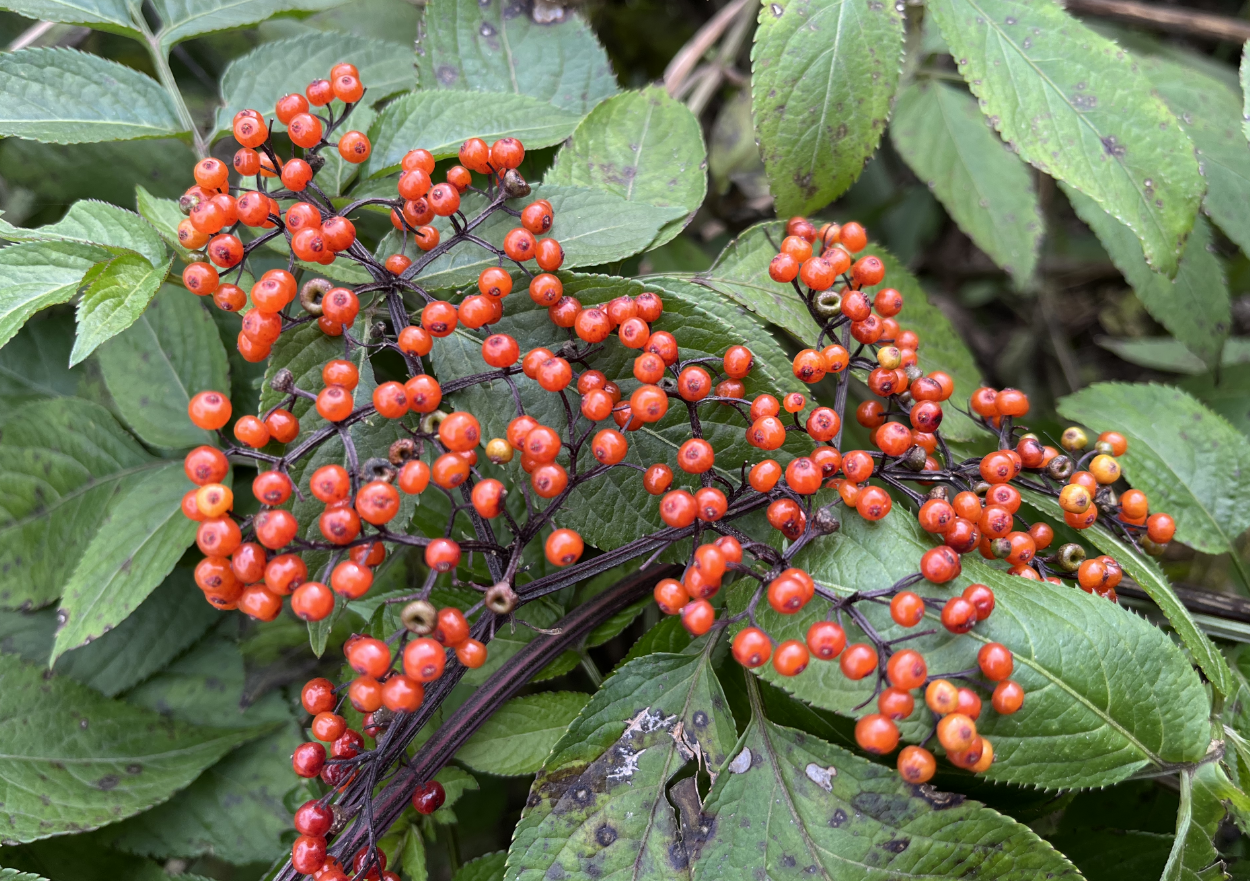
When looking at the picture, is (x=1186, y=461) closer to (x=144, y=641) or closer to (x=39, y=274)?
(x=39, y=274)

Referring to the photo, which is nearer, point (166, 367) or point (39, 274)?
point (39, 274)

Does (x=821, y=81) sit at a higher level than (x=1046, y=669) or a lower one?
higher

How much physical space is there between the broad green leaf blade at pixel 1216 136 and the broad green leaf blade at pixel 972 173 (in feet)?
1.83

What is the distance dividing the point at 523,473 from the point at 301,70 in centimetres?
162

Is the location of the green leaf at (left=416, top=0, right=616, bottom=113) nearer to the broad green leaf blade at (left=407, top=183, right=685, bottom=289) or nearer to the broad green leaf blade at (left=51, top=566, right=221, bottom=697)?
the broad green leaf blade at (left=407, top=183, right=685, bottom=289)

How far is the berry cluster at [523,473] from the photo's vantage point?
1.50m

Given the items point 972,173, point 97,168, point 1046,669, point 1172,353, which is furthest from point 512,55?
point 1172,353

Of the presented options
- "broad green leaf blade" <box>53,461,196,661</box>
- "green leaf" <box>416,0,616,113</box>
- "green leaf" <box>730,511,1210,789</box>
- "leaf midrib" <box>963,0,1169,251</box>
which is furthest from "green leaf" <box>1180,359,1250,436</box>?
"broad green leaf blade" <box>53,461,196,661</box>

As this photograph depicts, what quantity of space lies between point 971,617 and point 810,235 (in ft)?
3.54

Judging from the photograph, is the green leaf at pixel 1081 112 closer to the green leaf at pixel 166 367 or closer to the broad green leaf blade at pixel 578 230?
the broad green leaf blade at pixel 578 230

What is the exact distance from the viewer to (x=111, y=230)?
191 cm

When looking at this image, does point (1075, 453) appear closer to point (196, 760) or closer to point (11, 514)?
point (196, 760)

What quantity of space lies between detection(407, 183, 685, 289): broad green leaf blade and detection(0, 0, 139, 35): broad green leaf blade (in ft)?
3.84

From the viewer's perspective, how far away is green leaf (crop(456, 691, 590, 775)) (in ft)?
6.57
